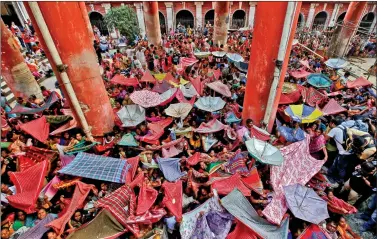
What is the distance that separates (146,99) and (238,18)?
19.4 meters

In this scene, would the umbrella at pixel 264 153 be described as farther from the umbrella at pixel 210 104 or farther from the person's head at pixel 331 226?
the umbrella at pixel 210 104

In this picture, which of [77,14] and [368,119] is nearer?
[77,14]

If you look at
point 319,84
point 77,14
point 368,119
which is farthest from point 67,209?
point 319,84

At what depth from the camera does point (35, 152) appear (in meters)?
6.17

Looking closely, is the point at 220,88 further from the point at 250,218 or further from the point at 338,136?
the point at 250,218

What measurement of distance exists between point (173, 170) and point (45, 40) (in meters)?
4.45

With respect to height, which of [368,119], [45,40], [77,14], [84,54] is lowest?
[368,119]

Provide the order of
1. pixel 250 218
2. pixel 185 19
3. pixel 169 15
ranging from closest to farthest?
pixel 250 218 < pixel 169 15 < pixel 185 19

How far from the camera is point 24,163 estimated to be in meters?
5.96

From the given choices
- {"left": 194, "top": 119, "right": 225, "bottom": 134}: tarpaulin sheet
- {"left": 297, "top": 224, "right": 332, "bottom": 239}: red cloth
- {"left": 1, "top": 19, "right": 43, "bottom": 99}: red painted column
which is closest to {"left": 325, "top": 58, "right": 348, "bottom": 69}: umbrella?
{"left": 194, "top": 119, "right": 225, "bottom": 134}: tarpaulin sheet

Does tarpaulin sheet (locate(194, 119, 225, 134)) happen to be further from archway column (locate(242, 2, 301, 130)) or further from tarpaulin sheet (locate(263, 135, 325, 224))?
tarpaulin sheet (locate(263, 135, 325, 224))

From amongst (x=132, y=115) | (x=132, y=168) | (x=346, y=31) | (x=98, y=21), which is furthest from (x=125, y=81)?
(x=98, y=21)

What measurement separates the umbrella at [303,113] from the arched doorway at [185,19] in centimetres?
1860

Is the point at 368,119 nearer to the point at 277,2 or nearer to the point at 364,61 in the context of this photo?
the point at 277,2
